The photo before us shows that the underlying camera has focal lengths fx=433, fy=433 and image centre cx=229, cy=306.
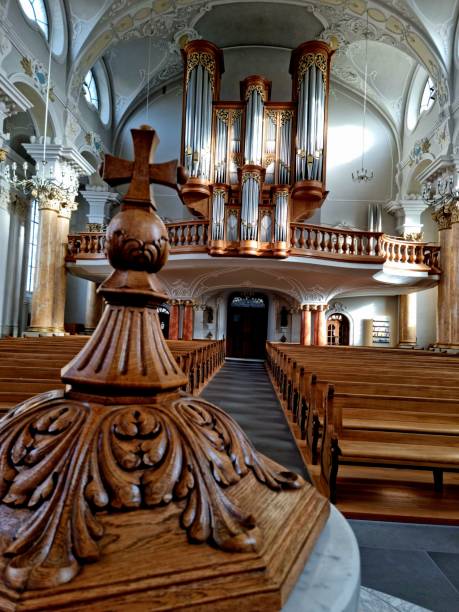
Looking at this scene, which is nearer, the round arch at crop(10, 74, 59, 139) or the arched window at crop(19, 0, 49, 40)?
the round arch at crop(10, 74, 59, 139)

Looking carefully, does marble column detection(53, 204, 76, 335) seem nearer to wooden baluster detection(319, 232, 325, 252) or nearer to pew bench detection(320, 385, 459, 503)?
wooden baluster detection(319, 232, 325, 252)

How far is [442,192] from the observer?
1093 centimetres

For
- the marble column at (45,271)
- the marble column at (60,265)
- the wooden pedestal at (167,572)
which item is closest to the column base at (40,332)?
the marble column at (45,271)

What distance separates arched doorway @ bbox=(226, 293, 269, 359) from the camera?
55.1 feet

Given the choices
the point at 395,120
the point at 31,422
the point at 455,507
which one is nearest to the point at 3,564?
the point at 31,422

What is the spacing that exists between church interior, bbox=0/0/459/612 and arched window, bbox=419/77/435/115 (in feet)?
0.29

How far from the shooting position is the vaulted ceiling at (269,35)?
35.0 ft

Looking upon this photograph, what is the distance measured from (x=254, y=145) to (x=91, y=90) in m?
5.75

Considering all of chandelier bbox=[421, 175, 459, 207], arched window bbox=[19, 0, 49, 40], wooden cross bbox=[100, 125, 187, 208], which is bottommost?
wooden cross bbox=[100, 125, 187, 208]

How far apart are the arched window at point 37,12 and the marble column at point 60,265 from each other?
413 centimetres

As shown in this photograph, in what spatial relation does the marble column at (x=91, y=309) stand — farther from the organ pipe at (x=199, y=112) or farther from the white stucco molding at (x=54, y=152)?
the organ pipe at (x=199, y=112)

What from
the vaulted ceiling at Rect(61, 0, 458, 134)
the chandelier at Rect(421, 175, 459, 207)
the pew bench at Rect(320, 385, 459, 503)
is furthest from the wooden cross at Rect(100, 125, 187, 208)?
the vaulted ceiling at Rect(61, 0, 458, 134)

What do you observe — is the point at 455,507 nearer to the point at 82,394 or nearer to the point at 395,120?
the point at 82,394

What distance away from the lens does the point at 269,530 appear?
558 mm
